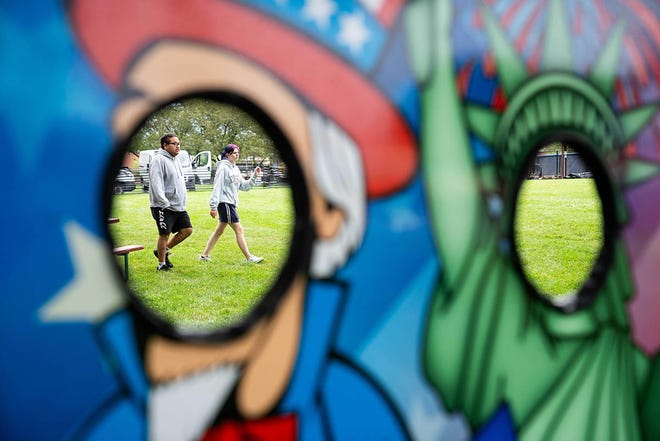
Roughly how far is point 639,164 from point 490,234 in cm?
114

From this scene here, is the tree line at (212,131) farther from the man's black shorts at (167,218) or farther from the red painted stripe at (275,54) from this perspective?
the red painted stripe at (275,54)

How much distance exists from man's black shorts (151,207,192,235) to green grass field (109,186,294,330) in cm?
63

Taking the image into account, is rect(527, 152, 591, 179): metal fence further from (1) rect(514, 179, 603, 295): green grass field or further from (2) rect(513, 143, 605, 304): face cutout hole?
(1) rect(514, 179, 603, 295): green grass field

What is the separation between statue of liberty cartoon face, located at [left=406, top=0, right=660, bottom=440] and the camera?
2.45m

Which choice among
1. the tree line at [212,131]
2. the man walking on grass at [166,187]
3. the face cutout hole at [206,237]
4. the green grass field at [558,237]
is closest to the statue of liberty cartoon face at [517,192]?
the face cutout hole at [206,237]

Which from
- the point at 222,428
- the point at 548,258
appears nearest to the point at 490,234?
the point at 222,428

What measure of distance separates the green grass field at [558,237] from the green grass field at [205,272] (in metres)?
3.13

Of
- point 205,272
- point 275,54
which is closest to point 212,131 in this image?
point 205,272

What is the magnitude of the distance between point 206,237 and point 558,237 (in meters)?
6.75

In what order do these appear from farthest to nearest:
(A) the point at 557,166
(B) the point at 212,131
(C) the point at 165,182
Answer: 1. (A) the point at 557,166
2. (B) the point at 212,131
3. (C) the point at 165,182

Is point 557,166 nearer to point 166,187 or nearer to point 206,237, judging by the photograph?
point 206,237

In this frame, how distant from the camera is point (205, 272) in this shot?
8438 millimetres

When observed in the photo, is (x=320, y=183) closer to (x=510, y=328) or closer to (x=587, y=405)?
(x=510, y=328)

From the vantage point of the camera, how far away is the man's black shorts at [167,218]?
7609 millimetres
